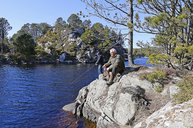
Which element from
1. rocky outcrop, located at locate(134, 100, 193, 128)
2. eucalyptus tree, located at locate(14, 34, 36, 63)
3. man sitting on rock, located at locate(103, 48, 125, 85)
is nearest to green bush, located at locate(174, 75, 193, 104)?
rocky outcrop, located at locate(134, 100, 193, 128)

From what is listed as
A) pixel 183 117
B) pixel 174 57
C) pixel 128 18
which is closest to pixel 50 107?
pixel 128 18

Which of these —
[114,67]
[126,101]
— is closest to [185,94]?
[126,101]

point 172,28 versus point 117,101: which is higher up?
point 172,28

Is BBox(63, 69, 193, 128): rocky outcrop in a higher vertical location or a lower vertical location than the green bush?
lower

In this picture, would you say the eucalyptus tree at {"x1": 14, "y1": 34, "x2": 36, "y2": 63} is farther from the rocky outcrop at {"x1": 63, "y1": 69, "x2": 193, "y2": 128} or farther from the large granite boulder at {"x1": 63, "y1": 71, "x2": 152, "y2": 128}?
the rocky outcrop at {"x1": 63, "y1": 69, "x2": 193, "y2": 128}

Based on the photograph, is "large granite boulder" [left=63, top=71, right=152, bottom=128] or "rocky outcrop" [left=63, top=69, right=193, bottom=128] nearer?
"rocky outcrop" [left=63, top=69, right=193, bottom=128]

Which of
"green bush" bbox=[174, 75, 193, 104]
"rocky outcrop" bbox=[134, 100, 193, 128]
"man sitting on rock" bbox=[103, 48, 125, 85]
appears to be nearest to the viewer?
"rocky outcrop" bbox=[134, 100, 193, 128]

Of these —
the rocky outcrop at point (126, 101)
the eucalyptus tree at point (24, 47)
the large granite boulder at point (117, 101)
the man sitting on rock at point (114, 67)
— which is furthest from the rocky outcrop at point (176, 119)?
the eucalyptus tree at point (24, 47)

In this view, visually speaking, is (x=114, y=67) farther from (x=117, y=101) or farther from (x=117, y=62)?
(x=117, y=101)

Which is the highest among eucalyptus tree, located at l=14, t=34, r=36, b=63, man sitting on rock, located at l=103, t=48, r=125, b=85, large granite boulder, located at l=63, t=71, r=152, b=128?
eucalyptus tree, located at l=14, t=34, r=36, b=63

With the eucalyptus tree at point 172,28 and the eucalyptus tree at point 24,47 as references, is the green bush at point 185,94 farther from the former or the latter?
the eucalyptus tree at point 24,47

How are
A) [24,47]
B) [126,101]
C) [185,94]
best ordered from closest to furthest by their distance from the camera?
[185,94], [126,101], [24,47]

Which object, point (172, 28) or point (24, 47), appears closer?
point (172, 28)

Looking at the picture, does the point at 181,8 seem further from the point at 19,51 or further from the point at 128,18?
the point at 19,51
